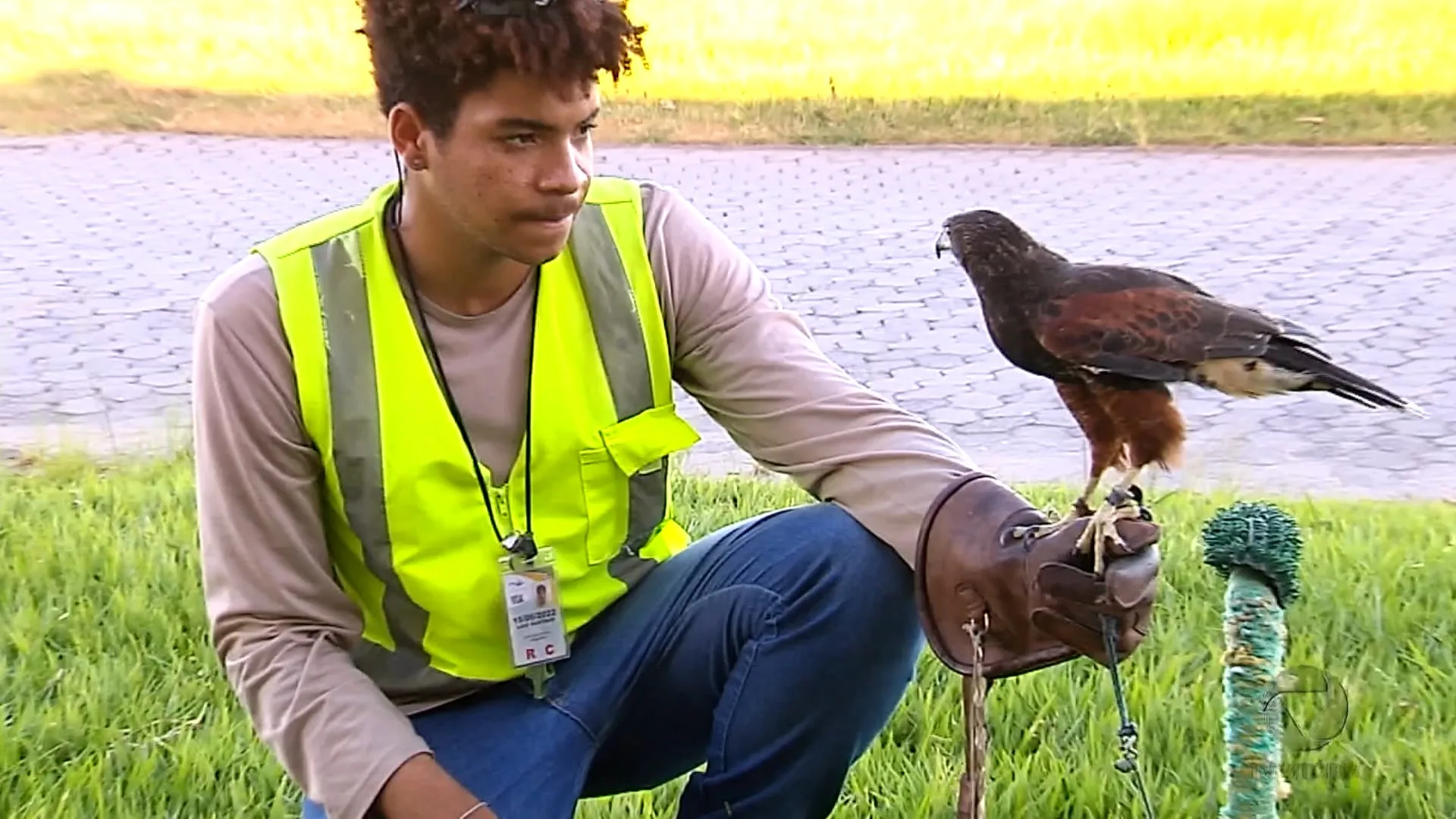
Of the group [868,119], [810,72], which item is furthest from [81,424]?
[810,72]

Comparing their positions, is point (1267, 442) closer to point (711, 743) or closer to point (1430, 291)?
point (1430, 291)

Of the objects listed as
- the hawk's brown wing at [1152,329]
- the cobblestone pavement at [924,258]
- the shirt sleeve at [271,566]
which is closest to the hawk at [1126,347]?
the hawk's brown wing at [1152,329]

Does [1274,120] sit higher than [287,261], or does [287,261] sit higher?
[287,261]

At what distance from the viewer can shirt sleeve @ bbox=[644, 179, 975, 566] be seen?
1.89 metres

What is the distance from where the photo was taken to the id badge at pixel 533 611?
1908mm

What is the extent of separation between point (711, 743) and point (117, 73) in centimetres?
963

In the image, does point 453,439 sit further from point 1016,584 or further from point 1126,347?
point 1126,347

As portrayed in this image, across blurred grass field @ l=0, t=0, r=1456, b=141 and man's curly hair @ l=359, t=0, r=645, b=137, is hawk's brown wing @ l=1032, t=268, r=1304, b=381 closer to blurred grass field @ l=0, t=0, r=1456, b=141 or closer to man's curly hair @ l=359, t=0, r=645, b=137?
man's curly hair @ l=359, t=0, r=645, b=137

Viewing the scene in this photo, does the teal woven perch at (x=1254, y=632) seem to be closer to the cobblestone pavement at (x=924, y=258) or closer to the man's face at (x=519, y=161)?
the man's face at (x=519, y=161)

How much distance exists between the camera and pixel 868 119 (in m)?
8.77

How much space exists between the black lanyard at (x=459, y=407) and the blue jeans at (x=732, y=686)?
197 millimetres

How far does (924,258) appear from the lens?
21.0 ft

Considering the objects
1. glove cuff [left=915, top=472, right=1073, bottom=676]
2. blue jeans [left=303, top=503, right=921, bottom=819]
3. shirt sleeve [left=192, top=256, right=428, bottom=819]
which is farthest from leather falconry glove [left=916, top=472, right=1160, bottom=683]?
shirt sleeve [left=192, top=256, right=428, bottom=819]

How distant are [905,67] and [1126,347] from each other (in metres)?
8.26
